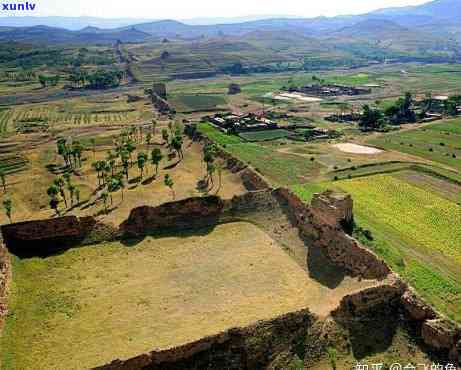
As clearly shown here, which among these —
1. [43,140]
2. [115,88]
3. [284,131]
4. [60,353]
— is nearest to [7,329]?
[60,353]

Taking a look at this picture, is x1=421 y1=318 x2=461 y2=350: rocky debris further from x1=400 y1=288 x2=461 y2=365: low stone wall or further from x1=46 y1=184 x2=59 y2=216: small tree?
x1=46 y1=184 x2=59 y2=216: small tree

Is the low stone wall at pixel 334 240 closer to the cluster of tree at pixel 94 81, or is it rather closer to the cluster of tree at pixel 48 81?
the cluster of tree at pixel 94 81

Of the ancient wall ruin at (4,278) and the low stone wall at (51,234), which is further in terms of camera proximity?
the low stone wall at (51,234)

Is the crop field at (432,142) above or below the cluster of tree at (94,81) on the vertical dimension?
above

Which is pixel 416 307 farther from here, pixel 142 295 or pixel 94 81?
pixel 94 81

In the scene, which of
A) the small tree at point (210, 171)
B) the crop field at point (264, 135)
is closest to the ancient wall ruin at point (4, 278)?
the small tree at point (210, 171)

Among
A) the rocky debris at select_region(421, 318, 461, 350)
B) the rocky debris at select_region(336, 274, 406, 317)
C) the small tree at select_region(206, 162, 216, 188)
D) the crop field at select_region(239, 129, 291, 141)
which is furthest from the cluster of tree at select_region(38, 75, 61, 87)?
the rocky debris at select_region(421, 318, 461, 350)
